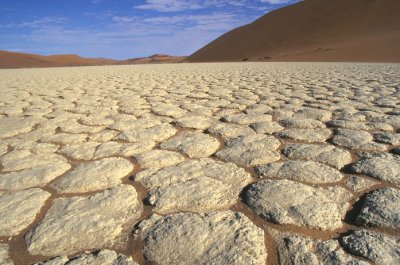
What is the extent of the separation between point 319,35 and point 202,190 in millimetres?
27340

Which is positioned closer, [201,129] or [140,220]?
[140,220]

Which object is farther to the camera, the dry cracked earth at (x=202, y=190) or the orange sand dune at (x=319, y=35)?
the orange sand dune at (x=319, y=35)

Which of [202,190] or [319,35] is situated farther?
[319,35]

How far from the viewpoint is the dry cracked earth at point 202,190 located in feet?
3.36

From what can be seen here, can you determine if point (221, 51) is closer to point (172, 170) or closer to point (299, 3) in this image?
point (299, 3)

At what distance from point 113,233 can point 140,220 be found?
0.39 feet

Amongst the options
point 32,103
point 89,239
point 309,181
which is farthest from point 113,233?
point 32,103

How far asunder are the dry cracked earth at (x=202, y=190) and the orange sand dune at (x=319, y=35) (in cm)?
1538

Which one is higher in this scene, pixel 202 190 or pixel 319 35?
pixel 202 190

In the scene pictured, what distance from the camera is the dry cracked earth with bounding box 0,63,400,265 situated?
3.36 ft

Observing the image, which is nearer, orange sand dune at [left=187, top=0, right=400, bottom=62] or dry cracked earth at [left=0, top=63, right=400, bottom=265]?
dry cracked earth at [left=0, top=63, right=400, bottom=265]

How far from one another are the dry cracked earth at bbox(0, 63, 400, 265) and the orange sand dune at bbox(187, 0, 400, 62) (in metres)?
15.4

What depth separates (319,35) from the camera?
2553 centimetres

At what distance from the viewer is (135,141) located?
7.06 ft
